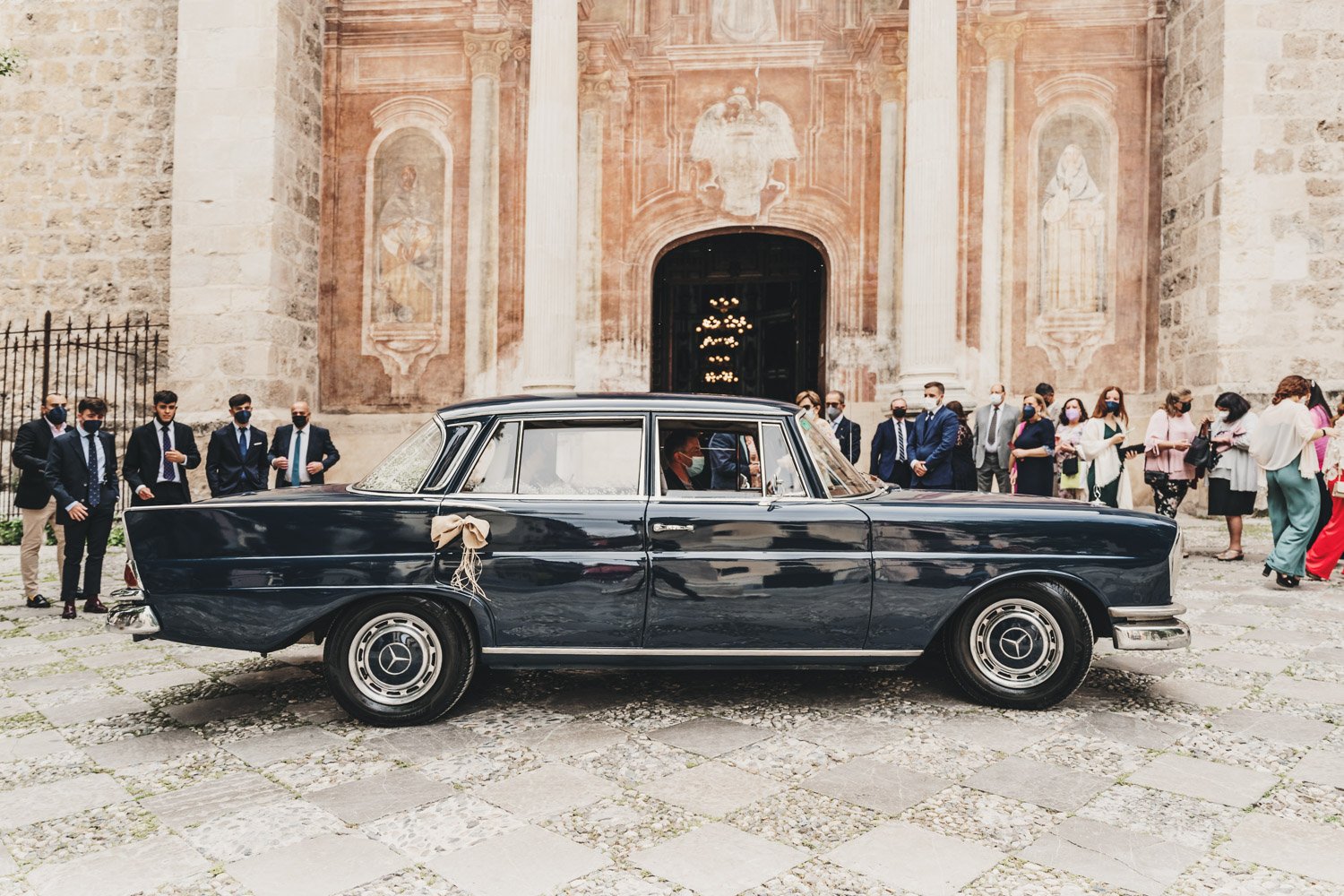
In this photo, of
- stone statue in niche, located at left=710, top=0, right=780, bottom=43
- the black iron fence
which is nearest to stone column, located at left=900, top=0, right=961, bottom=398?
stone statue in niche, located at left=710, top=0, right=780, bottom=43

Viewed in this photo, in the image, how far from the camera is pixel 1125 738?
382 centimetres

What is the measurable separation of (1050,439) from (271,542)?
7245mm

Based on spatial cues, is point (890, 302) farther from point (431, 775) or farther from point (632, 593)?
point (431, 775)

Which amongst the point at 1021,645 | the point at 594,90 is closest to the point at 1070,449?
the point at 1021,645

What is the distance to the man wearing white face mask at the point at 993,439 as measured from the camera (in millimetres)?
9500

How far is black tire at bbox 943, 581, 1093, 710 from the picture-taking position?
414cm

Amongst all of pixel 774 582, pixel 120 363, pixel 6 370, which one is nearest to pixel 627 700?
pixel 774 582

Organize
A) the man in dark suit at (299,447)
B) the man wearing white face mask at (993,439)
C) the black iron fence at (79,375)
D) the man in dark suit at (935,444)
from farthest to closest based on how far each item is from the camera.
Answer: the black iron fence at (79,375) → the man wearing white face mask at (993,439) → the man in dark suit at (935,444) → the man in dark suit at (299,447)

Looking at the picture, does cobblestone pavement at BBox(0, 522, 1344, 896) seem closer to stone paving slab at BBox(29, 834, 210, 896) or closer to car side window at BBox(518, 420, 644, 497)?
stone paving slab at BBox(29, 834, 210, 896)

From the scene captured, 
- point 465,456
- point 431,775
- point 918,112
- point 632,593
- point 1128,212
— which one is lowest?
point 431,775

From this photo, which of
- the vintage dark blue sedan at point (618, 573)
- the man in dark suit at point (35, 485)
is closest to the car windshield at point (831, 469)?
the vintage dark blue sedan at point (618, 573)

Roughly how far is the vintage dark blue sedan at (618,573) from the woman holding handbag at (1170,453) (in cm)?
524

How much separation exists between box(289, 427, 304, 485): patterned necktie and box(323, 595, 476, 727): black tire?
4.35 m

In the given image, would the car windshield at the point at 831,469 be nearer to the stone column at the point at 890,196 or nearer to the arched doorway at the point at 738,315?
the stone column at the point at 890,196
